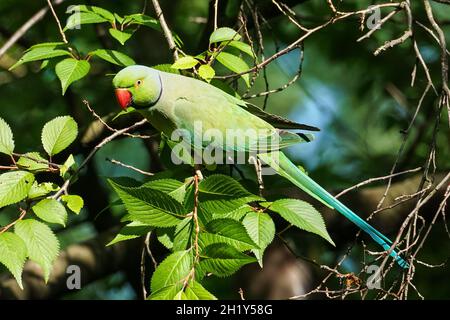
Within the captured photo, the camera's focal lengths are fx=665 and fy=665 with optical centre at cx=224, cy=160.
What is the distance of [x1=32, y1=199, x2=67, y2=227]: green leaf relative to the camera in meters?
2.37

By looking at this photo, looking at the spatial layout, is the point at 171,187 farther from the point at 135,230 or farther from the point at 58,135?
the point at 58,135

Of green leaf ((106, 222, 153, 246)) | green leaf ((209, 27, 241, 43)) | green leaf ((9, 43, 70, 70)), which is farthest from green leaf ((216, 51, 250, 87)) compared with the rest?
green leaf ((106, 222, 153, 246))

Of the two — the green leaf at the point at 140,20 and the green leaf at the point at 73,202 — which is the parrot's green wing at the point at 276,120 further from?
the green leaf at the point at 73,202

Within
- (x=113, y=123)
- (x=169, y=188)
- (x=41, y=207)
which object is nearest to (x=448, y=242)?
(x=113, y=123)

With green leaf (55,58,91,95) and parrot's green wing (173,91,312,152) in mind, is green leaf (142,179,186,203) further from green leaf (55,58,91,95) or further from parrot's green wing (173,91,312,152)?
green leaf (55,58,91,95)

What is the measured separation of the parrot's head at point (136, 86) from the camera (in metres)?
2.93

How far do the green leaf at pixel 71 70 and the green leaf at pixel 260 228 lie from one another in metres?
0.92

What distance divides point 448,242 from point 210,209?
3128 millimetres

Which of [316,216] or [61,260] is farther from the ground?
[316,216]

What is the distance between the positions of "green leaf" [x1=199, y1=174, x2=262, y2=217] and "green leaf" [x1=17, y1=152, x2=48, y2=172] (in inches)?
25.0

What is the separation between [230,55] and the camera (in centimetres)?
283

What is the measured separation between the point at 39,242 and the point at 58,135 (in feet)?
1.67

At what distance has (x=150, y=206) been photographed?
233 centimetres
